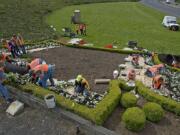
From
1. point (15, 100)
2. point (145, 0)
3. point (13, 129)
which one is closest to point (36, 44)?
point (15, 100)

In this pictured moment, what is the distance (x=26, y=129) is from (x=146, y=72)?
30.2 feet

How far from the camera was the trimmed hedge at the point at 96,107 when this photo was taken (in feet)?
48.4

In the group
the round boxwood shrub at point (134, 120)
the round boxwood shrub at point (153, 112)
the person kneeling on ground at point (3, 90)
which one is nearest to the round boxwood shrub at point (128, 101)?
the round boxwood shrub at point (153, 112)

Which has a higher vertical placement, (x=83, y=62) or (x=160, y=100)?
(x=160, y=100)

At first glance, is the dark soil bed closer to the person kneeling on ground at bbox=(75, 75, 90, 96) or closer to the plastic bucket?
the person kneeling on ground at bbox=(75, 75, 90, 96)

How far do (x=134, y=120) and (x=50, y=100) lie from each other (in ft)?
14.2

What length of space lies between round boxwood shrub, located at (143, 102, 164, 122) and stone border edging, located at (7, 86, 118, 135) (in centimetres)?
218

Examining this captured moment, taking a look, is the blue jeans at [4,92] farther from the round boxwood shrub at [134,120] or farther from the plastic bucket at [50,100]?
the round boxwood shrub at [134,120]

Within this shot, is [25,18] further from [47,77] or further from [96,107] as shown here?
[96,107]

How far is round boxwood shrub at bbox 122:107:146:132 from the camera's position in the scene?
46.3 ft

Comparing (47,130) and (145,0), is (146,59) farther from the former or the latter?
(145,0)

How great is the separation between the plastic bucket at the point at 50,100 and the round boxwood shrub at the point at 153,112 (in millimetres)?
4608

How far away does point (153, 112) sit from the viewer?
15.0 metres

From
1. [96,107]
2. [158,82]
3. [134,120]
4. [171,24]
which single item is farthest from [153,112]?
[171,24]
